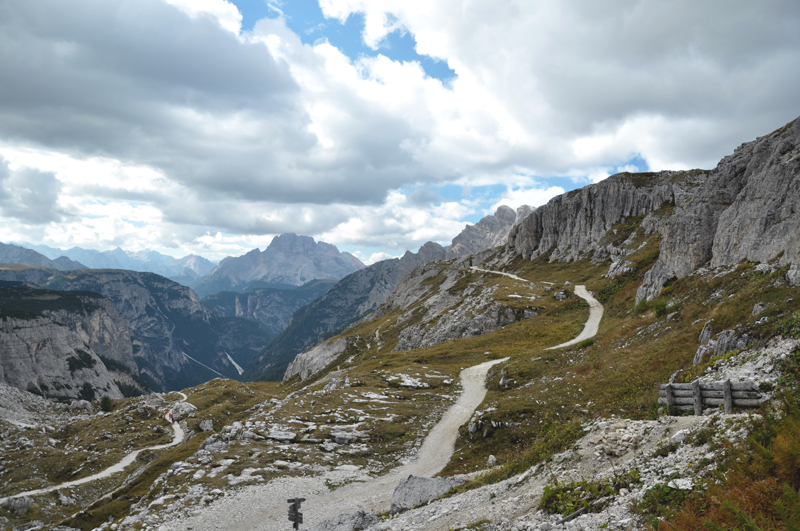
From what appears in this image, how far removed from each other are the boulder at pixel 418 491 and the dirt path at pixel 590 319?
114ft

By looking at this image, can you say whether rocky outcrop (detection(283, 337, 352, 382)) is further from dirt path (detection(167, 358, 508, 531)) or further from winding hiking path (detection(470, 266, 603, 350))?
dirt path (detection(167, 358, 508, 531))

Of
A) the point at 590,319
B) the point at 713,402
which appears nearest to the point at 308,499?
the point at 713,402

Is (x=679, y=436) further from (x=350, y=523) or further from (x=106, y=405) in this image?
(x=106, y=405)

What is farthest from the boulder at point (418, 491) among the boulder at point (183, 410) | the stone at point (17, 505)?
the boulder at point (183, 410)

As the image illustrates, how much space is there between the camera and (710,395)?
51.9ft

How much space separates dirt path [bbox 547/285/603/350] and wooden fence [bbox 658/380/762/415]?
31.8m

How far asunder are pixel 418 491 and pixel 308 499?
8698 millimetres

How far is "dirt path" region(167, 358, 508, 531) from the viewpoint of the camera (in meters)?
21.5

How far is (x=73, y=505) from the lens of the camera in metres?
59.2

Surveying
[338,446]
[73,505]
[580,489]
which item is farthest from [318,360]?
[580,489]

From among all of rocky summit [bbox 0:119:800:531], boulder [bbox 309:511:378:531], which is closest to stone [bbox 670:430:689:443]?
rocky summit [bbox 0:119:800:531]

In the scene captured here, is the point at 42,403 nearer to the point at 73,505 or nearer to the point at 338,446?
the point at 73,505

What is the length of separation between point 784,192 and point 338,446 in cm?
4743

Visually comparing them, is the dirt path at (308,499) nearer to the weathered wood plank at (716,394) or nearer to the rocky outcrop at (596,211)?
the weathered wood plank at (716,394)
